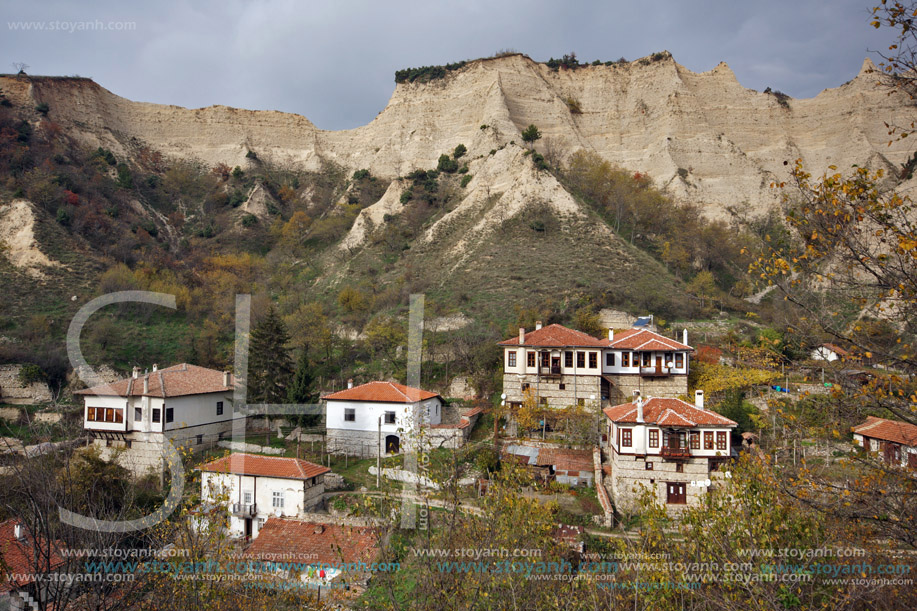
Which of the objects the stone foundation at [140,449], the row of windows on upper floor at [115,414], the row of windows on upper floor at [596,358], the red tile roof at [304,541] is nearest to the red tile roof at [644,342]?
the row of windows on upper floor at [596,358]

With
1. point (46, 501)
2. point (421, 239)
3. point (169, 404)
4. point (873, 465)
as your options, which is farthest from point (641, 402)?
point (421, 239)

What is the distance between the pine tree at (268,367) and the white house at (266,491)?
8942 millimetres

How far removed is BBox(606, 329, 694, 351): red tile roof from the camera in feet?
86.2

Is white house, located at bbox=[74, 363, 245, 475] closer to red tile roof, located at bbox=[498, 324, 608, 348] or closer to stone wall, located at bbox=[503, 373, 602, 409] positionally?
stone wall, located at bbox=[503, 373, 602, 409]

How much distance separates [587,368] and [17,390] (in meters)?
31.7

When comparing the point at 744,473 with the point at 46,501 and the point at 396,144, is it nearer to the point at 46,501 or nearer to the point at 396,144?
the point at 46,501

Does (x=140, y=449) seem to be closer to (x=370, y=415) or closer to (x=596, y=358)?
(x=370, y=415)

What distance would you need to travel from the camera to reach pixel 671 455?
749 inches

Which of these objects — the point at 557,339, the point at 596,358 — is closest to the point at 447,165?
the point at 557,339

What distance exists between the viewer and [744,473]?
9867mm

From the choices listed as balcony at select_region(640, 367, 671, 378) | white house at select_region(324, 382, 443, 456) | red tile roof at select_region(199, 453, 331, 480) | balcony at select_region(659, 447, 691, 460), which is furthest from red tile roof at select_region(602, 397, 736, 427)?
red tile roof at select_region(199, 453, 331, 480)

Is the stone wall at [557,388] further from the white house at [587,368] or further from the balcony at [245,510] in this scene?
the balcony at [245,510]

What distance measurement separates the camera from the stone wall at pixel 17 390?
2992 cm

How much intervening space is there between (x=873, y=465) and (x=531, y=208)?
42.0 metres
